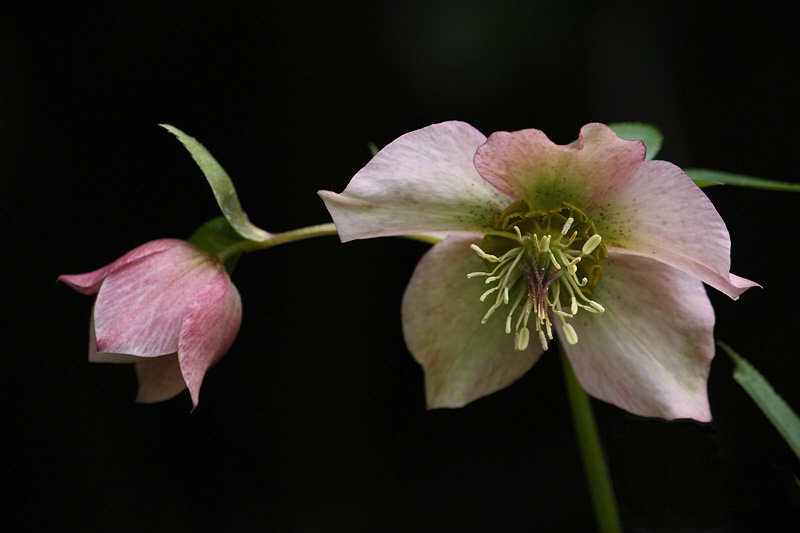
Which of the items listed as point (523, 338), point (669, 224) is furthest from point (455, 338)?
point (669, 224)

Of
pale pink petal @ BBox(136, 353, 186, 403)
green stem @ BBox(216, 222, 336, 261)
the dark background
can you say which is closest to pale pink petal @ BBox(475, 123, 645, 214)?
green stem @ BBox(216, 222, 336, 261)

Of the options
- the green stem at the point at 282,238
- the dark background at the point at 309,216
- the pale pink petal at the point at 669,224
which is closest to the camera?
the pale pink petal at the point at 669,224

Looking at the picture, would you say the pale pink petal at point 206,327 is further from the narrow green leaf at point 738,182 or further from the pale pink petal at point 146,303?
the narrow green leaf at point 738,182

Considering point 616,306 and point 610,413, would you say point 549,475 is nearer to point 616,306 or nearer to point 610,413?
point 610,413

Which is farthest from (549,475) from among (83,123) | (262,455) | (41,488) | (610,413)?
(83,123)

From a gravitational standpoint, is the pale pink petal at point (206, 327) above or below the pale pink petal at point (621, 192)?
below

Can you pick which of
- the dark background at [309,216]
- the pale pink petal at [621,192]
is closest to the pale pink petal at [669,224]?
the pale pink petal at [621,192]

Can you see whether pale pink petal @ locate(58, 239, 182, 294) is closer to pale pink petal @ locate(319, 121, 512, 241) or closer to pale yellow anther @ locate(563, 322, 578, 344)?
pale pink petal @ locate(319, 121, 512, 241)
